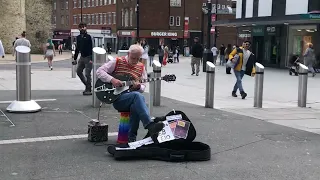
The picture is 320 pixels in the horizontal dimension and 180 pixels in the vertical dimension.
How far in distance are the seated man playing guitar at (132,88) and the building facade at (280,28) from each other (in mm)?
21793

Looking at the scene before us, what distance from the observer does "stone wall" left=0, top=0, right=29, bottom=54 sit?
147 ft

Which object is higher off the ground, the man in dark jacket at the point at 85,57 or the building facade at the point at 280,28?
the building facade at the point at 280,28

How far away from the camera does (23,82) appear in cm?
919

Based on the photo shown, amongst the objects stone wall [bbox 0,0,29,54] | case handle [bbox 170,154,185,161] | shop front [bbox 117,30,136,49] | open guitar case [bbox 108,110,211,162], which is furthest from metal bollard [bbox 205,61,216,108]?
shop front [bbox 117,30,136,49]

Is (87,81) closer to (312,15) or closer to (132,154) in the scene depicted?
(132,154)

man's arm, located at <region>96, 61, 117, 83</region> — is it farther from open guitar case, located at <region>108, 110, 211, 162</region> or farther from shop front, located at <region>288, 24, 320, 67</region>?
shop front, located at <region>288, 24, 320, 67</region>

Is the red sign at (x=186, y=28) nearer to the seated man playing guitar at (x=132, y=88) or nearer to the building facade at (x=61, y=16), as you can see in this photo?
the building facade at (x=61, y=16)

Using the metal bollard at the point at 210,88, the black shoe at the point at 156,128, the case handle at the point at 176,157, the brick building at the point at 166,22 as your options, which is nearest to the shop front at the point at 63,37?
the brick building at the point at 166,22

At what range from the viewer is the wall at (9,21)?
44.9 meters

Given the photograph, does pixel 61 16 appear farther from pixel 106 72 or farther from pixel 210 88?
pixel 106 72

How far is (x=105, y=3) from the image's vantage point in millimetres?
80500

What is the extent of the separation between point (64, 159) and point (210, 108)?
5642mm

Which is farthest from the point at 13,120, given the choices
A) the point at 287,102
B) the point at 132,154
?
the point at 287,102

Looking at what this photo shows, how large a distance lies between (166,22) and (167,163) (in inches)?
2622
